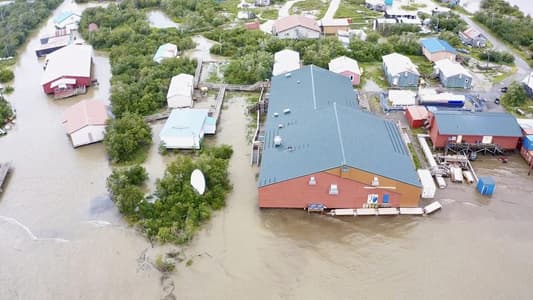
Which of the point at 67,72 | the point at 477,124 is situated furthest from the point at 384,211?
the point at 67,72

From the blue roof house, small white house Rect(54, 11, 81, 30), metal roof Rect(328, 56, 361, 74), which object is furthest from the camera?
small white house Rect(54, 11, 81, 30)

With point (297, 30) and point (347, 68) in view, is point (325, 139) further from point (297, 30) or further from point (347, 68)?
point (297, 30)

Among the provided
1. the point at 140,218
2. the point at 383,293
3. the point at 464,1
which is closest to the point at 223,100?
the point at 140,218

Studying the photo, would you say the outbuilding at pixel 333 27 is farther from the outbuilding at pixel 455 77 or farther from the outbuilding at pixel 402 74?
the outbuilding at pixel 455 77

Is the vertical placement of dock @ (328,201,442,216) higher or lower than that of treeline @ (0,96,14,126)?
higher

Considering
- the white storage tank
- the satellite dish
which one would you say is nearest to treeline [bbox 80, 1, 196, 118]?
the satellite dish

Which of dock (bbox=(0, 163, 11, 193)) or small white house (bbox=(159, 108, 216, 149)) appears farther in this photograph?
small white house (bbox=(159, 108, 216, 149))

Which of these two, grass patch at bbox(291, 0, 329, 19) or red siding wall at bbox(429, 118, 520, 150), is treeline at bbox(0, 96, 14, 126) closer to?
red siding wall at bbox(429, 118, 520, 150)
